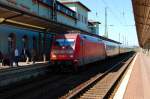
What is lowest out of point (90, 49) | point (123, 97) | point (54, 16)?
point (123, 97)

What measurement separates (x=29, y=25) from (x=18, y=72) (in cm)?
805

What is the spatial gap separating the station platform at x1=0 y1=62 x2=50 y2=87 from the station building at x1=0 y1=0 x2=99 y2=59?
115 inches

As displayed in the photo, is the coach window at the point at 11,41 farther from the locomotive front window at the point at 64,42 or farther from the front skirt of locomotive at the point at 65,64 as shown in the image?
the front skirt of locomotive at the point at 65,64

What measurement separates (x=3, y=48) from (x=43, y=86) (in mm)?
11394

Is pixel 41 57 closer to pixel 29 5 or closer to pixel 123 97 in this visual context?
pixel 29 5

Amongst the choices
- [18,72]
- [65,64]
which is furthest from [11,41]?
[18,72]

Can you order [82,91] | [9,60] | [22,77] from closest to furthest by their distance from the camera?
[82,91] < [22,77] < [9,60]

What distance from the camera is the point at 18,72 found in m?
19.1

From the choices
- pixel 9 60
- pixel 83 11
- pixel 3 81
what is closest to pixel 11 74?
pixel 3 81

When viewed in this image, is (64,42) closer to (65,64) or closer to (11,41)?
(65,64)

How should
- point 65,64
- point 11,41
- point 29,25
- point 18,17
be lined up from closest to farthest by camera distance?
1. point 18,17
2. point 65,64
3. point 29,25
4. point 11,41

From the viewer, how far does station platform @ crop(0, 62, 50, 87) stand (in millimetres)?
17438

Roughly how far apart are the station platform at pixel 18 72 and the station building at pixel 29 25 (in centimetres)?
291

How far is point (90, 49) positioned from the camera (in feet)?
98.0
